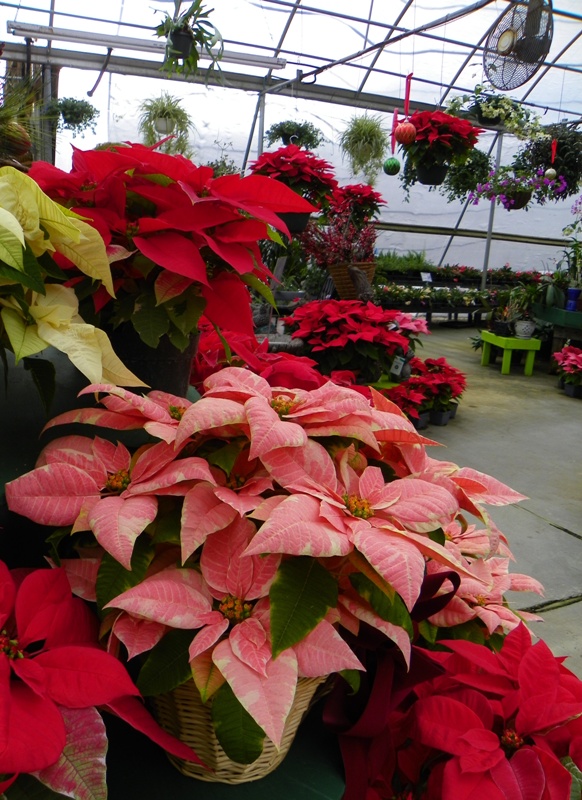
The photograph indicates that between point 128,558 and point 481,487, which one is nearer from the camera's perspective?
point 128,558

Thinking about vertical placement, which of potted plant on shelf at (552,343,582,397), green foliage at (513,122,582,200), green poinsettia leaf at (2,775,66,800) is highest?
green foliage at (513,122,582,200)

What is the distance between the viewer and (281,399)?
658 millimetres

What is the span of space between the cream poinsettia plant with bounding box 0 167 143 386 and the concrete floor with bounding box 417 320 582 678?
125 centimetres

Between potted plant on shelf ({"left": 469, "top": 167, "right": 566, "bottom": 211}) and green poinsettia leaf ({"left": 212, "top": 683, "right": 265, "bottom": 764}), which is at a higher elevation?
potted plant on shelf ({"left": 469, "top": 167, "right": 566, "bottom": 211})

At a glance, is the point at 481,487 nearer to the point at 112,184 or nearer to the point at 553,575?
the point at 112,184

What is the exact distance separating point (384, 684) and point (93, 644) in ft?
0.86

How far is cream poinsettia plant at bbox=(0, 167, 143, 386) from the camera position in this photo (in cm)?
51

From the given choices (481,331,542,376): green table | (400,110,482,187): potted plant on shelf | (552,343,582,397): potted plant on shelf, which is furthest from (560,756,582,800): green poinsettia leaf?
(481,331,542,376): green table

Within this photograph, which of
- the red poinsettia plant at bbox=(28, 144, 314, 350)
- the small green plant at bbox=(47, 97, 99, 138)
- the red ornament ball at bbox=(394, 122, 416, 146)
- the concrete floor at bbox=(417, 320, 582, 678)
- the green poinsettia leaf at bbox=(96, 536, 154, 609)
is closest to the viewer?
the green poinsettia leaf at bbox=(96, 536, 154, 609)

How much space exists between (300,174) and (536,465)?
1738 millimetres

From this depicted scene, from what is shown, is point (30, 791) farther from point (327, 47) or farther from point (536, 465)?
point (327, 47)

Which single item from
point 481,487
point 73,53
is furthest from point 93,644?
point 73,53

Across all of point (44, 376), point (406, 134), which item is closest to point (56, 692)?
point (44, 376)

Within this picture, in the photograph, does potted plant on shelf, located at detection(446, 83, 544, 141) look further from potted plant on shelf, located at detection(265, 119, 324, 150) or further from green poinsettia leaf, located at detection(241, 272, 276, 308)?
green poinsettia leaf, located at detection(241, 272, 276, 308)
